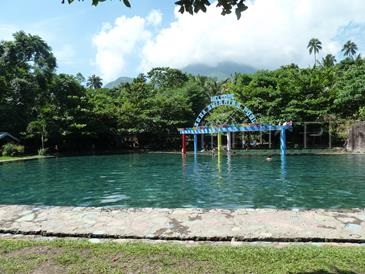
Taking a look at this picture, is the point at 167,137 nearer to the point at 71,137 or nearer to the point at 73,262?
the point at 71,137

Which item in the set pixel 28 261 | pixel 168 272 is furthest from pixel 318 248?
pixel 28 261

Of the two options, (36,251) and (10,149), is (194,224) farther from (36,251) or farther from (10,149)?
(10,149)

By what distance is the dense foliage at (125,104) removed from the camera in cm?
3688

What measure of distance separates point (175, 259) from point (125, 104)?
38.5 meters

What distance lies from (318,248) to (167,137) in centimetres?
3954

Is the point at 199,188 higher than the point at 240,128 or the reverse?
the reverse

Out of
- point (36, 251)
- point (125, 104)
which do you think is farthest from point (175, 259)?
point (125, 104)

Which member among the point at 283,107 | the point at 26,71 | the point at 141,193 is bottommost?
the point at 141,193

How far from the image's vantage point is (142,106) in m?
43.6

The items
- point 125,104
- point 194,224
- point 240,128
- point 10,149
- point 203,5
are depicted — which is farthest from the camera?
point 125,104

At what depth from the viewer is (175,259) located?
A: 461 centimetres

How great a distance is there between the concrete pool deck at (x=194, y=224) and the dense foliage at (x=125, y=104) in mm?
30247

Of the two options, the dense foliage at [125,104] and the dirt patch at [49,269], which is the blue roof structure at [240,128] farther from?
the dirt patch at [49,269]

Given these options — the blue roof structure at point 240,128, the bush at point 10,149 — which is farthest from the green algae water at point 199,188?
the bush at point 10,149
